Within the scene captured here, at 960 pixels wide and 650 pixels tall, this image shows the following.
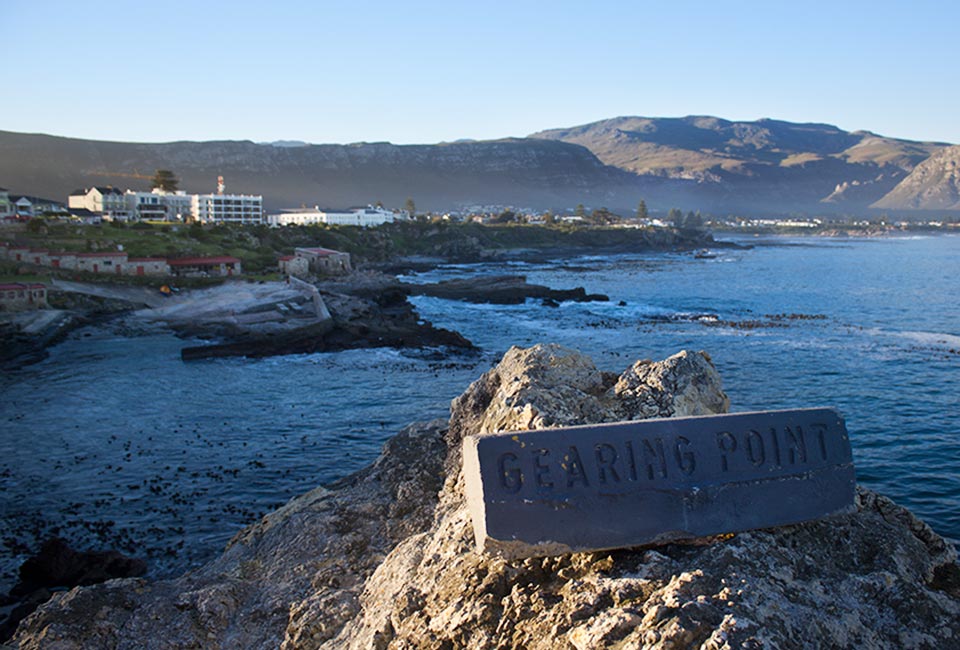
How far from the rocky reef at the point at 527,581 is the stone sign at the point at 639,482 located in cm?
21

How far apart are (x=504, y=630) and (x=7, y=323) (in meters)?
47.9

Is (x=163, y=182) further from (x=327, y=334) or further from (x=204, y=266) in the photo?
(x=327, y=334)

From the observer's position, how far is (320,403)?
31.7 m

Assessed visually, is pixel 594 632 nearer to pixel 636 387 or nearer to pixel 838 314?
pixel 636 387

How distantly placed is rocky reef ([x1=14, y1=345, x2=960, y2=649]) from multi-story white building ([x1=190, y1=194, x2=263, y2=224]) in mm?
112664

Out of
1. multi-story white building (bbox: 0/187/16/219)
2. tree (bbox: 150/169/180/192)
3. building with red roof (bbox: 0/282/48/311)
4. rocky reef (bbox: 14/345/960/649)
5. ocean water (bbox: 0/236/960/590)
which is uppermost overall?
tree (bbox: 150/169/180/192)

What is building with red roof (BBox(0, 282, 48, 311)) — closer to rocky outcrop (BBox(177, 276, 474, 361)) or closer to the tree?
rocky outcrop (BBox(177, 276, 474, 361))

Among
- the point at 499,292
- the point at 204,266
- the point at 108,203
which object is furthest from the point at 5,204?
the point at 499,292

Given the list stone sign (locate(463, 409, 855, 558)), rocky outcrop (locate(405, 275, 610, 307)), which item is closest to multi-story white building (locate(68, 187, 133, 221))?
rocky outcrop (locate(405, 275, 610, 307))

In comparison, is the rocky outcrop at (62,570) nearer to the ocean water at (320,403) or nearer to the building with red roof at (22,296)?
the ocean water at (320,403)

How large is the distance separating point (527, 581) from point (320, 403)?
2682 centimetres

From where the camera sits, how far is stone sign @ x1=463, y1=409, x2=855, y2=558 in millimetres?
6066

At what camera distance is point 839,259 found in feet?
427

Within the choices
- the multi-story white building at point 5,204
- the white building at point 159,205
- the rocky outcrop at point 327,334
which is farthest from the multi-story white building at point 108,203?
the rocky outcrop at point 327,334
